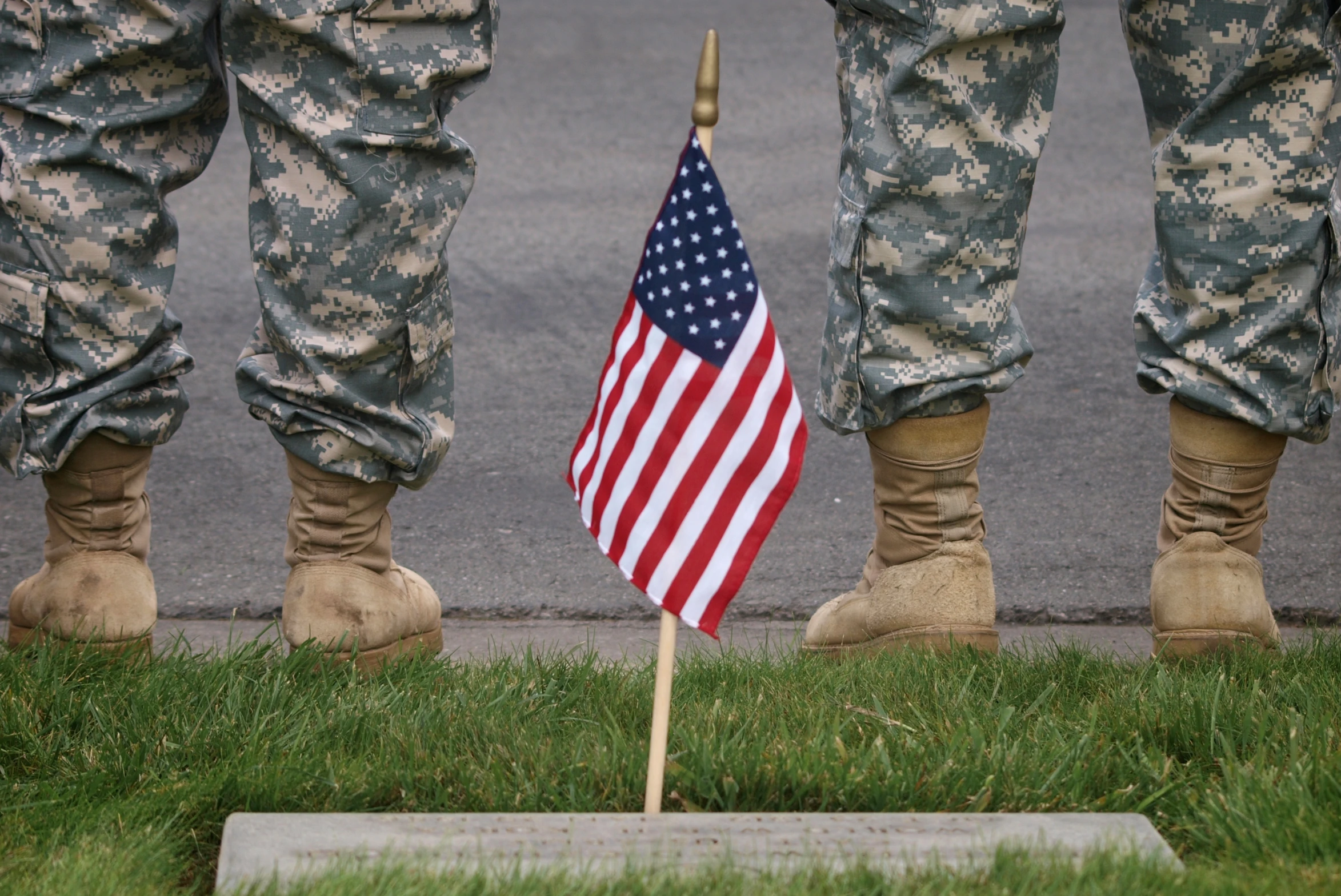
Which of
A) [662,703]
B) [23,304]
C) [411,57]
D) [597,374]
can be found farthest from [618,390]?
[597,374]

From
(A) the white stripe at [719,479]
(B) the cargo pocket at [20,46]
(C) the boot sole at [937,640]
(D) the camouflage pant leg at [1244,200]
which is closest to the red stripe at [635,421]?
(A) the white stripe at [719,479]

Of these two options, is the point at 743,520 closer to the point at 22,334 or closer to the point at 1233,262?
the point at 1233,262

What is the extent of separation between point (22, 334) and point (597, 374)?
7.13 feet

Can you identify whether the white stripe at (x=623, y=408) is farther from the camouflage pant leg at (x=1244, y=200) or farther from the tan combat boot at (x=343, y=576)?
the camouflage pant leg at (x=1244, y=200)

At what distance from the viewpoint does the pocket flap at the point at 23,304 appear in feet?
8.04

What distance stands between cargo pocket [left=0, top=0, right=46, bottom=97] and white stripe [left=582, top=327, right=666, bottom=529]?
1125 mm

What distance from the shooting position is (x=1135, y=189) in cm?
634

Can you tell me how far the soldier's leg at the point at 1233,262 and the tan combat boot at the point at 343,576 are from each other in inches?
54.2

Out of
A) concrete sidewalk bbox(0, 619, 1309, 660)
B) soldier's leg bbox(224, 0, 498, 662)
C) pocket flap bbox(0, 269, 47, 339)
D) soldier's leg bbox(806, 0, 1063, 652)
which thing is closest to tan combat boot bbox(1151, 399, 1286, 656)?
concrete sidewalk bbox(0, 619, 1309, 660)

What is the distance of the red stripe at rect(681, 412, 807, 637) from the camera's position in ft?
6.47

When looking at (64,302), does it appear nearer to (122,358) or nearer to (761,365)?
(122,358)

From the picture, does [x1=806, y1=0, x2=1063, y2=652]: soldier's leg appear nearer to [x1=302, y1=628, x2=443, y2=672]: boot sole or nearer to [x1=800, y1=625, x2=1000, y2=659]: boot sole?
[x1=800, y1=625, x2=1000, y2=659]: boot sole

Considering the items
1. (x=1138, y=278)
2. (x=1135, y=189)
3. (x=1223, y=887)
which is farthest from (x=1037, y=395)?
(x=1223, y=887)

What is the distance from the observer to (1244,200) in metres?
2.49
